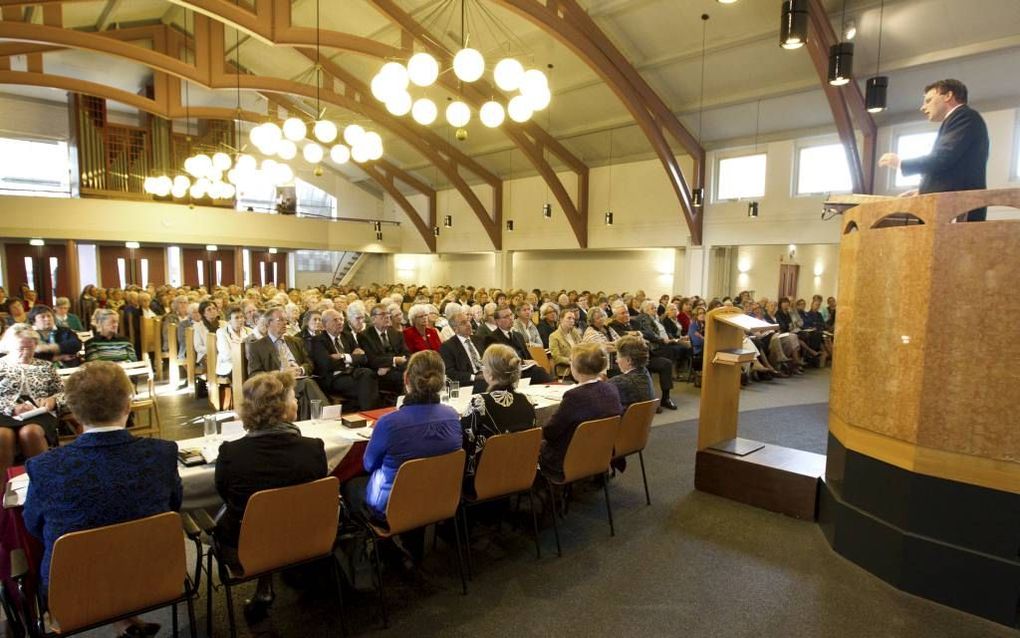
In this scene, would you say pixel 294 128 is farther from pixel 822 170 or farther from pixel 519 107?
pixel 822 170

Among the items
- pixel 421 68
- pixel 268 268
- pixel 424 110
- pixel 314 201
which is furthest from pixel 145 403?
pixel 314 201

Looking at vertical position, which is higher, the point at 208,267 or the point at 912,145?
the point at 912,145

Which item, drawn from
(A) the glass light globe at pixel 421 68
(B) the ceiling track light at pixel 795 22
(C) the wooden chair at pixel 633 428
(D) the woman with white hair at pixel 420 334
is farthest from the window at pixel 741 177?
(A) the glass light globe at pixel 421 68

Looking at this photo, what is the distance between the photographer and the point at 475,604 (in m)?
2.60

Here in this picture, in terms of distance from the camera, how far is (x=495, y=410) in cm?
294

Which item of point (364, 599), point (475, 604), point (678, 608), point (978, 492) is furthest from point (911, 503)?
point (364, 599)

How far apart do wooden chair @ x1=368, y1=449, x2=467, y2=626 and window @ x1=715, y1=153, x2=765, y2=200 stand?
400 inches

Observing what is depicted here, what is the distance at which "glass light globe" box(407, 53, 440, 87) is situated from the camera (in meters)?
3.61

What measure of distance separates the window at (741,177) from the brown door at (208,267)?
13.4 m

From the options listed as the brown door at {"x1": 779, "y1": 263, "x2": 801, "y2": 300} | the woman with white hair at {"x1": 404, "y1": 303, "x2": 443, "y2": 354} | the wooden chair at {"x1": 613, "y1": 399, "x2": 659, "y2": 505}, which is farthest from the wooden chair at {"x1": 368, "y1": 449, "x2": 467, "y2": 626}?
the brown door at {"x1": 779, "y1": 263, "x2": 801, "y2": 300}

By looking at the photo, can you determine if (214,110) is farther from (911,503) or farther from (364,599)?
(911,503)

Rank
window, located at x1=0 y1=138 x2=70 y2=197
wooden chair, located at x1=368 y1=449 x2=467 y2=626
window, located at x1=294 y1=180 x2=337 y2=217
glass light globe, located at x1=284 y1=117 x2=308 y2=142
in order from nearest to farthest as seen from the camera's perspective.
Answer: wooden chair, located at x1=368 y1=449 x2=467 y2=626 < glass light globe, located at x1=284 y1=117 x2=308 y2=142 < window, located at x1=0 y1=138 x2=70 y2=197 < window, located at x1=294 y1=180 x2=337 y2=217

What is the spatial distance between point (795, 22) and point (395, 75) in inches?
146

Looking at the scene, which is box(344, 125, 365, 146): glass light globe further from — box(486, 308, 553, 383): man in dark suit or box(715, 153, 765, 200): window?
box(715, 153, 765, 200): window
